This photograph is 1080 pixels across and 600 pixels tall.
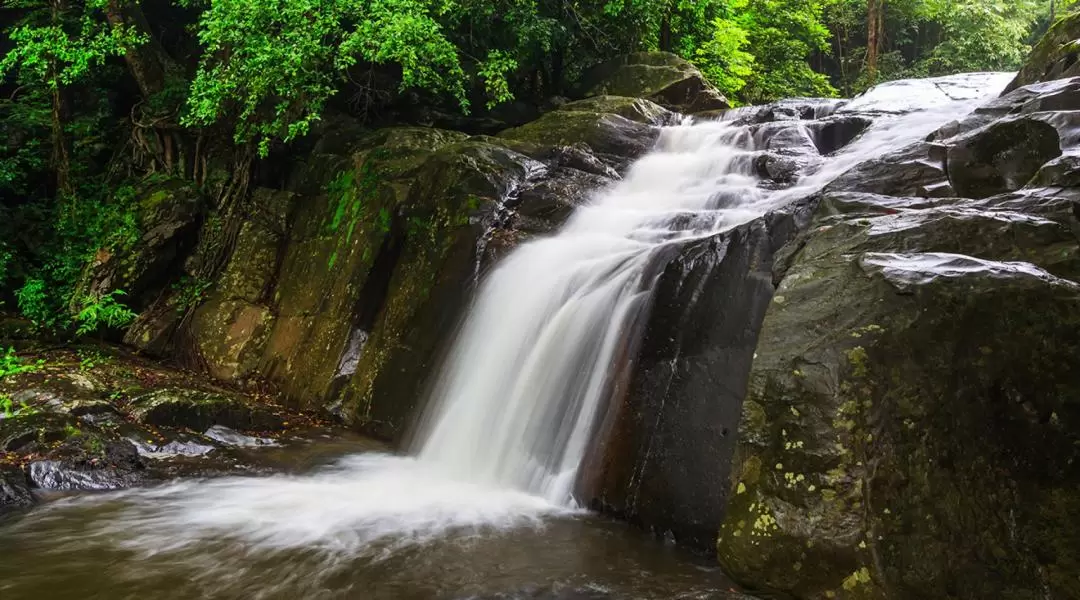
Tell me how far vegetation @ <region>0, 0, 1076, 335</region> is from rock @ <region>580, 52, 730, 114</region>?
1.96ft

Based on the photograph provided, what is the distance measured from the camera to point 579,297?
6.30 metres

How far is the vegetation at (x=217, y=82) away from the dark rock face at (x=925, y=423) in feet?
23.2

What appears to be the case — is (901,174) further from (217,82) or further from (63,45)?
(63,45)

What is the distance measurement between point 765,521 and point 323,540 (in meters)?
2.94

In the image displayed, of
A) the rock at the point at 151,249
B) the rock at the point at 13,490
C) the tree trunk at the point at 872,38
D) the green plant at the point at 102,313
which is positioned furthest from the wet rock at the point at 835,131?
the tree trunk at the point at 872,38

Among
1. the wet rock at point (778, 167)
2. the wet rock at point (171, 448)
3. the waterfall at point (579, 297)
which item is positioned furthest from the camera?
the wet rock at point (778, 167)

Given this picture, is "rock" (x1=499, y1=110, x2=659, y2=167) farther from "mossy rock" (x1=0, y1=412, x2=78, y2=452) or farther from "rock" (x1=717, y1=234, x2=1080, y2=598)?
"rock" (x1=717, y1=234, x2=1080, y2=598)

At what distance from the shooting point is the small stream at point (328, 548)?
371cm

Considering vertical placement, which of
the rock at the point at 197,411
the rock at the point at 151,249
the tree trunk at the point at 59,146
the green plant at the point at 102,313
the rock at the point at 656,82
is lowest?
the rock at the point at 197,411

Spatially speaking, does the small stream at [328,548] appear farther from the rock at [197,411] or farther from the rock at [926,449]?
the rock at [197,411]

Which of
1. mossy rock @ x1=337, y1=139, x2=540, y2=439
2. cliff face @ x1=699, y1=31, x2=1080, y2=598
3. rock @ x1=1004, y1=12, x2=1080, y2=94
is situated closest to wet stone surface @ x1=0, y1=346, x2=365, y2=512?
mossy rock @ x1=337, y1=139, x2=540, y2=439

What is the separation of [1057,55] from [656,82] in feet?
20.5

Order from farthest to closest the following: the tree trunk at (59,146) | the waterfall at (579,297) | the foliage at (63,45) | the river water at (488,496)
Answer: the tree trunk at (59,146) < the foliage at (63,45) < the waterfall at (579,297) < the river water at (488,496)

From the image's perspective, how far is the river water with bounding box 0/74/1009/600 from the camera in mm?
3820
